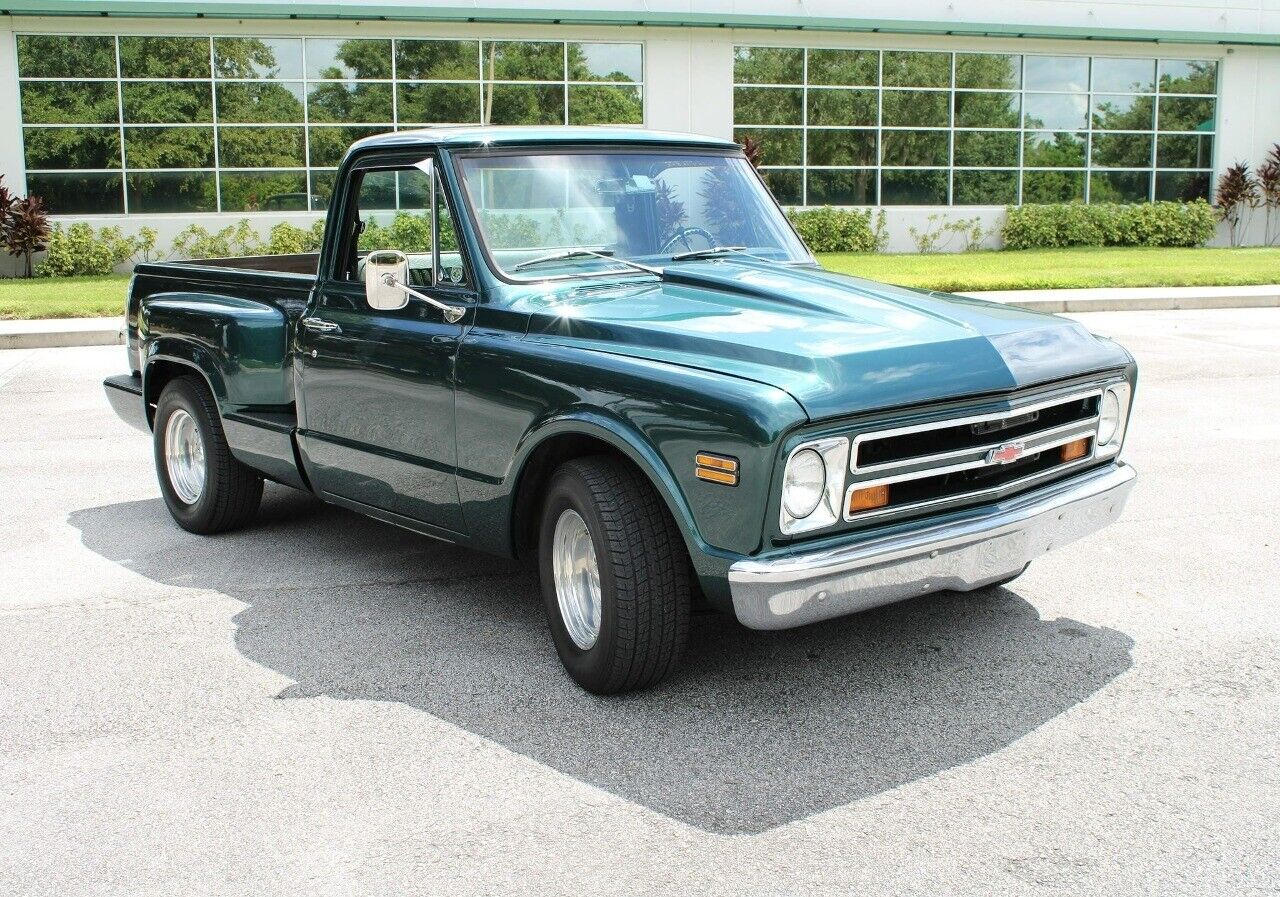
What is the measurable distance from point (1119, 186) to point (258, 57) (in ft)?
63.5

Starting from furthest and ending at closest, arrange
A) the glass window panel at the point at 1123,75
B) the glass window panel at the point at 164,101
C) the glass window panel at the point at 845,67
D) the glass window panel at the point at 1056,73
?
the glass window panel at the point at 1123,75 → the glass window panel at the point at 1056,73 → the glass window panel at the point at 845,67 → the glass window panel at the point at 164,101

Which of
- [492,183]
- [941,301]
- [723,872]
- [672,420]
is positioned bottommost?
[723,872]

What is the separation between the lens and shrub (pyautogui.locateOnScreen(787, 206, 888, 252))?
2891 centimetres

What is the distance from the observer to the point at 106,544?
6.73 m

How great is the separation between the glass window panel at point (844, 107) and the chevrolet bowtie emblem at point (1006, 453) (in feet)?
87.2

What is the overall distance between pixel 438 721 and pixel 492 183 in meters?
2.01

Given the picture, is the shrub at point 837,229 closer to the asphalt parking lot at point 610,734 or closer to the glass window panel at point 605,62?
the glass window panel at point 605,62

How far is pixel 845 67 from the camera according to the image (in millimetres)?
29938

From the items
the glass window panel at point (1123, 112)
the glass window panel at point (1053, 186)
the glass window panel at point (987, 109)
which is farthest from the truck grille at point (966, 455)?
the glass window panel at point (1123, 112)

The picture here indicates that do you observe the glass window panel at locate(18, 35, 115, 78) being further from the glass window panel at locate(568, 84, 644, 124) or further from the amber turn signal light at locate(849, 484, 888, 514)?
the amber turn signal light at locate(849, 484, 888, 514)

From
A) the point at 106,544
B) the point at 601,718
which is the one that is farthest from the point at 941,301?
the point at 106,544

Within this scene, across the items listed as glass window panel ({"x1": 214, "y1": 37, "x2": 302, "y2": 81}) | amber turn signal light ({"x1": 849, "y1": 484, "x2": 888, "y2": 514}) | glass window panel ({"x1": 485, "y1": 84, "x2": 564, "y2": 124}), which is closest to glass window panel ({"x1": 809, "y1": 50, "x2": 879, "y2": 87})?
glass window panel ({"x1": 485, "y1": 84, "x2": 564, "y2": 124})

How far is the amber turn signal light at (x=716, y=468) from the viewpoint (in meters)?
3.92

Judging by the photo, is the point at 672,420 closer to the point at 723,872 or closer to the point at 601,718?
the point at 601,718
